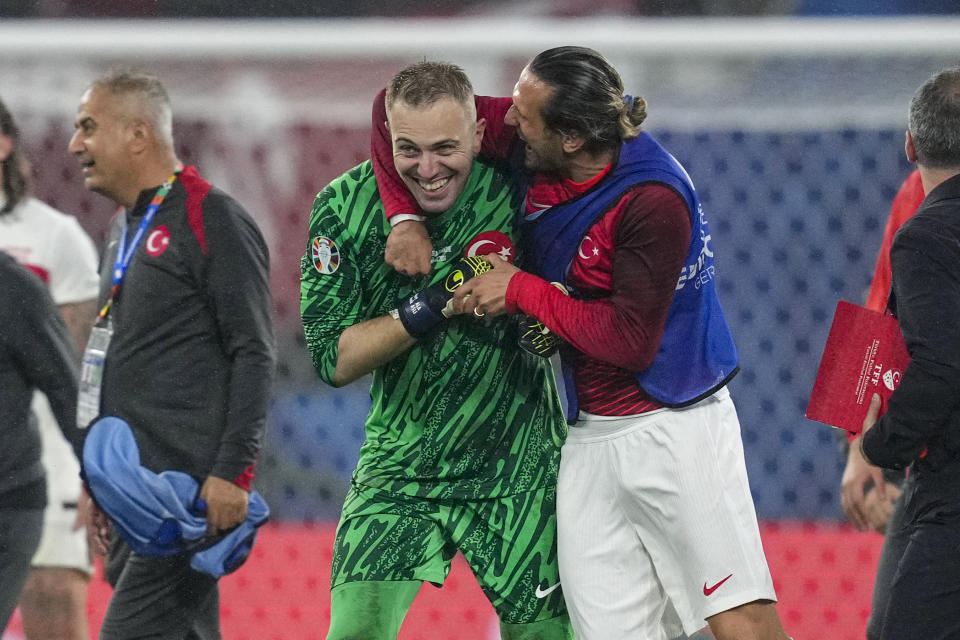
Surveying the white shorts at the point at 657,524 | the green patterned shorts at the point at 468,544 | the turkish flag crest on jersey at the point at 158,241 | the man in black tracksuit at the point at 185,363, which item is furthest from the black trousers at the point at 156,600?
the white shorts at the point at 657,524

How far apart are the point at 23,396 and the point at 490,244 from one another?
4.60 ft

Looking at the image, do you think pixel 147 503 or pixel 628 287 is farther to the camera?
pixel 147 503

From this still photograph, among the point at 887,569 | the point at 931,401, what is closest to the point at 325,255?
the point at 931,401

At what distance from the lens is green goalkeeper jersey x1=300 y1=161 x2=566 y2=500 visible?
2641 mm

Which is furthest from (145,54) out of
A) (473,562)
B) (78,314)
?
(473,562)

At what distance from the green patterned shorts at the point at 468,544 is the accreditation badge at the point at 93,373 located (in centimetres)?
83

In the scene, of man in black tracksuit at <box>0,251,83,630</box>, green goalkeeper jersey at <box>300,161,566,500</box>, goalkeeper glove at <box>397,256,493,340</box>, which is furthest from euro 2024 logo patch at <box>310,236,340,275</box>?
man in black tracksuit at <box>0,251,83,630</box>

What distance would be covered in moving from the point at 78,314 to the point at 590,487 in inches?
86.3

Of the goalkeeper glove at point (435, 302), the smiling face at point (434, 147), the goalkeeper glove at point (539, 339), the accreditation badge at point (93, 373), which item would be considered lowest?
the accreditation badge at point (93, 373)

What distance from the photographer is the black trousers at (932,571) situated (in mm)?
2332

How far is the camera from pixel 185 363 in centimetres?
311

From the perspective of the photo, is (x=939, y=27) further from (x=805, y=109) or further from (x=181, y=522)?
(x=181, y=522)

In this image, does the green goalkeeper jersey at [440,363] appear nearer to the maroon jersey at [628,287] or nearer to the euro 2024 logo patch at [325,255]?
the euro 2024 logo patch at [325,255]

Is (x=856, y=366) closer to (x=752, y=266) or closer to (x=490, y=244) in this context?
(x=490, y=244)
